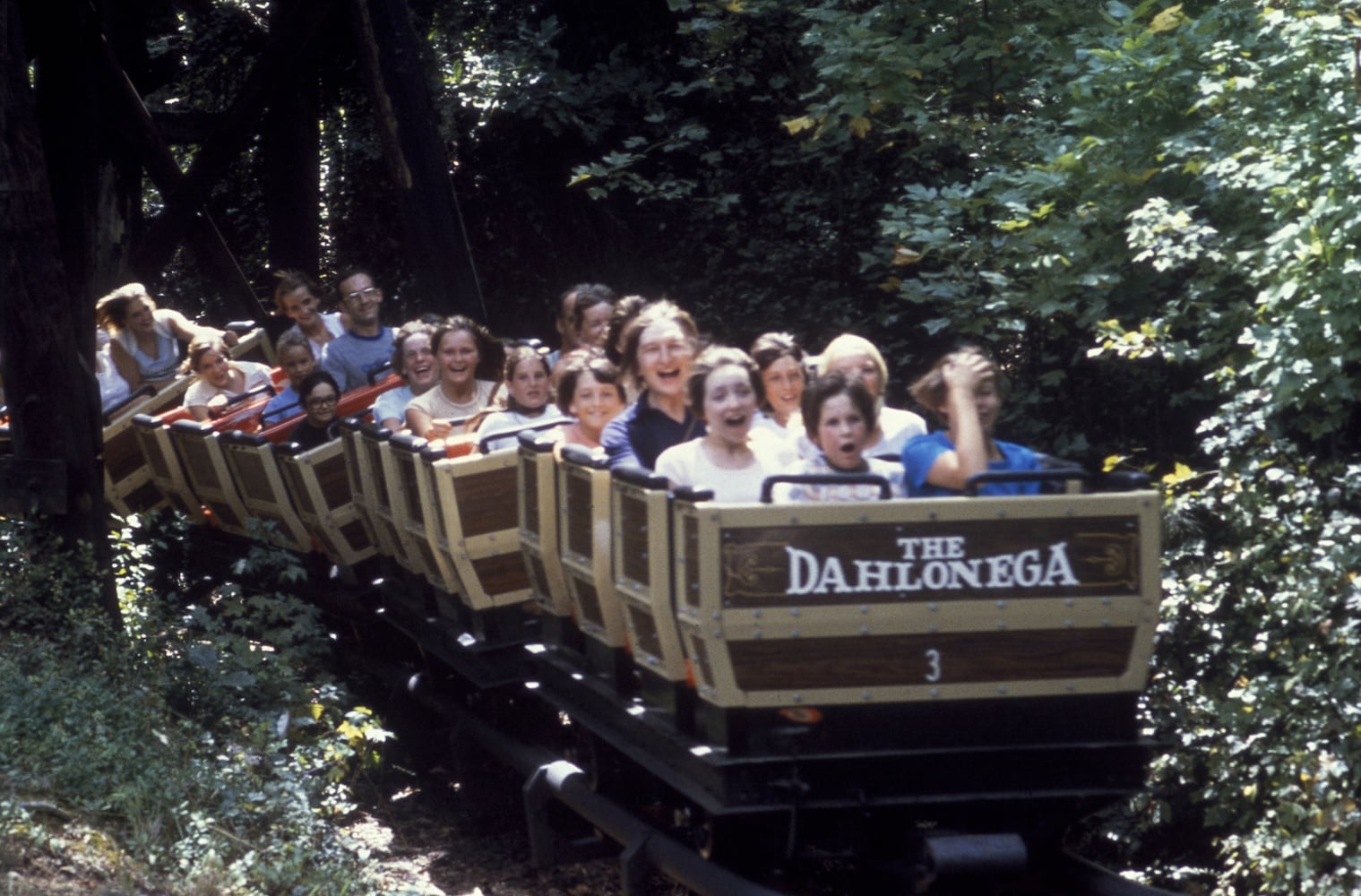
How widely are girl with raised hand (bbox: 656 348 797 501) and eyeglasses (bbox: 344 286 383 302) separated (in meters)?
4.71

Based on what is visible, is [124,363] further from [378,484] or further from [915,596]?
[915,596]

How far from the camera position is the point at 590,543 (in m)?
5.71

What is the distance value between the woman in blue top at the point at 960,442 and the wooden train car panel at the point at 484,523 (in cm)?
193

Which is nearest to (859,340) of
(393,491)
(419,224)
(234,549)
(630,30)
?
(393,491)

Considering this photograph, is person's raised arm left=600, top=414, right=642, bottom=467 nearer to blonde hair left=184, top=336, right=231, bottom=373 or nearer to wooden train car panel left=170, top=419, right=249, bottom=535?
wooden train car panel left=170, top=419, right=249, bottom=535

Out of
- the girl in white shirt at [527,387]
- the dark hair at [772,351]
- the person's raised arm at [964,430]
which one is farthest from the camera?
the girl in white shirt at [527,387]

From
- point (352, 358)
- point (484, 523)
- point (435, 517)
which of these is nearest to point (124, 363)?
point (352, 358)

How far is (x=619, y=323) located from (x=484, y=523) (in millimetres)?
970

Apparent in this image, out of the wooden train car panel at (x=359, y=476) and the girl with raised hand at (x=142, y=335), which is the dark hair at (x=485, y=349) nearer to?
the wooden train car panel at (x=359, y=476)

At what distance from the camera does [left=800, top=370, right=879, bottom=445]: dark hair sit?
5141 millimetres

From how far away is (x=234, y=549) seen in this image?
30.7 ft

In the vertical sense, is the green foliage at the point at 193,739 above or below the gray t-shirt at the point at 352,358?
below

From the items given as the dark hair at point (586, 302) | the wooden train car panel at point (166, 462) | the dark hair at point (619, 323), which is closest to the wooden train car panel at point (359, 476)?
the dark hair at point (586, 302)

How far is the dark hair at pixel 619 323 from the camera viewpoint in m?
6.76
